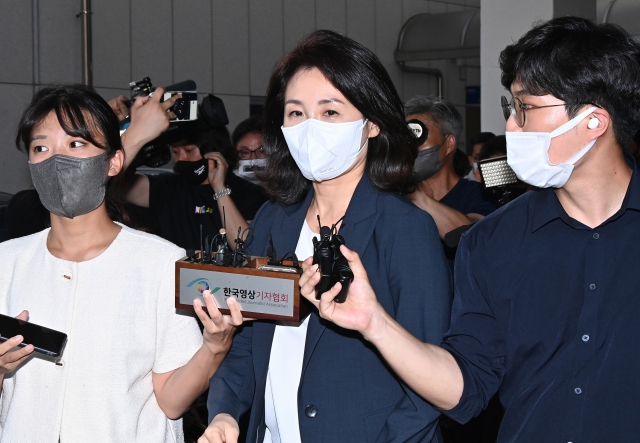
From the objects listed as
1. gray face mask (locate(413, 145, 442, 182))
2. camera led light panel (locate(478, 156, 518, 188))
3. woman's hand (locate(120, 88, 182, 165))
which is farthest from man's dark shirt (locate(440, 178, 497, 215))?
woman's hand (locate(120, 88, 182, 165))

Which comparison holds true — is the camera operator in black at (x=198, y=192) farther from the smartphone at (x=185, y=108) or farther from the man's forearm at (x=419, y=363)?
the man's forearm at (x=419, y=363)

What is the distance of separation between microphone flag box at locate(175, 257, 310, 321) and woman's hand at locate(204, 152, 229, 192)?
2.15 metres

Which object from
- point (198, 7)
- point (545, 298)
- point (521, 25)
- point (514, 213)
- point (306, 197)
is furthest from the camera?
point (198, 7)

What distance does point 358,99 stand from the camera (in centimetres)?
197

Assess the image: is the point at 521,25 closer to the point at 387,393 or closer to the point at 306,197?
the point at 306,197

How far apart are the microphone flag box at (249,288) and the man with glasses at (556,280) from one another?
17 cm

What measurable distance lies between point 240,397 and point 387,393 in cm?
40

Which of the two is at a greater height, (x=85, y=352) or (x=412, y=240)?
(x=412, y=240)

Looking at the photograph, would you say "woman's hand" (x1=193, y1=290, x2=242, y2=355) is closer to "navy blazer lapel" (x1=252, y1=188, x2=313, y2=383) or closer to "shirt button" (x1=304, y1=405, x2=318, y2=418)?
"navy blazer lapel" (x1=252, y1=188, x2=313, y2=383)

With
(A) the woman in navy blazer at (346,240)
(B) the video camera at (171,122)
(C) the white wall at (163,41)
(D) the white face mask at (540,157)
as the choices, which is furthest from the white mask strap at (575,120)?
(C) the white wall at (163,41)

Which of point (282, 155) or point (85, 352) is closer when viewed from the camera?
point (85, 352)

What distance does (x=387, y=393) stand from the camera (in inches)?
69.3

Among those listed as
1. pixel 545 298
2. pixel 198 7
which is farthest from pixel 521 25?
pixel 198 7

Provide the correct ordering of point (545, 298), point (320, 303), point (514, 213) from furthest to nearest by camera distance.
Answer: point (514, 213) → point (545, 298) → point (320, 303)
